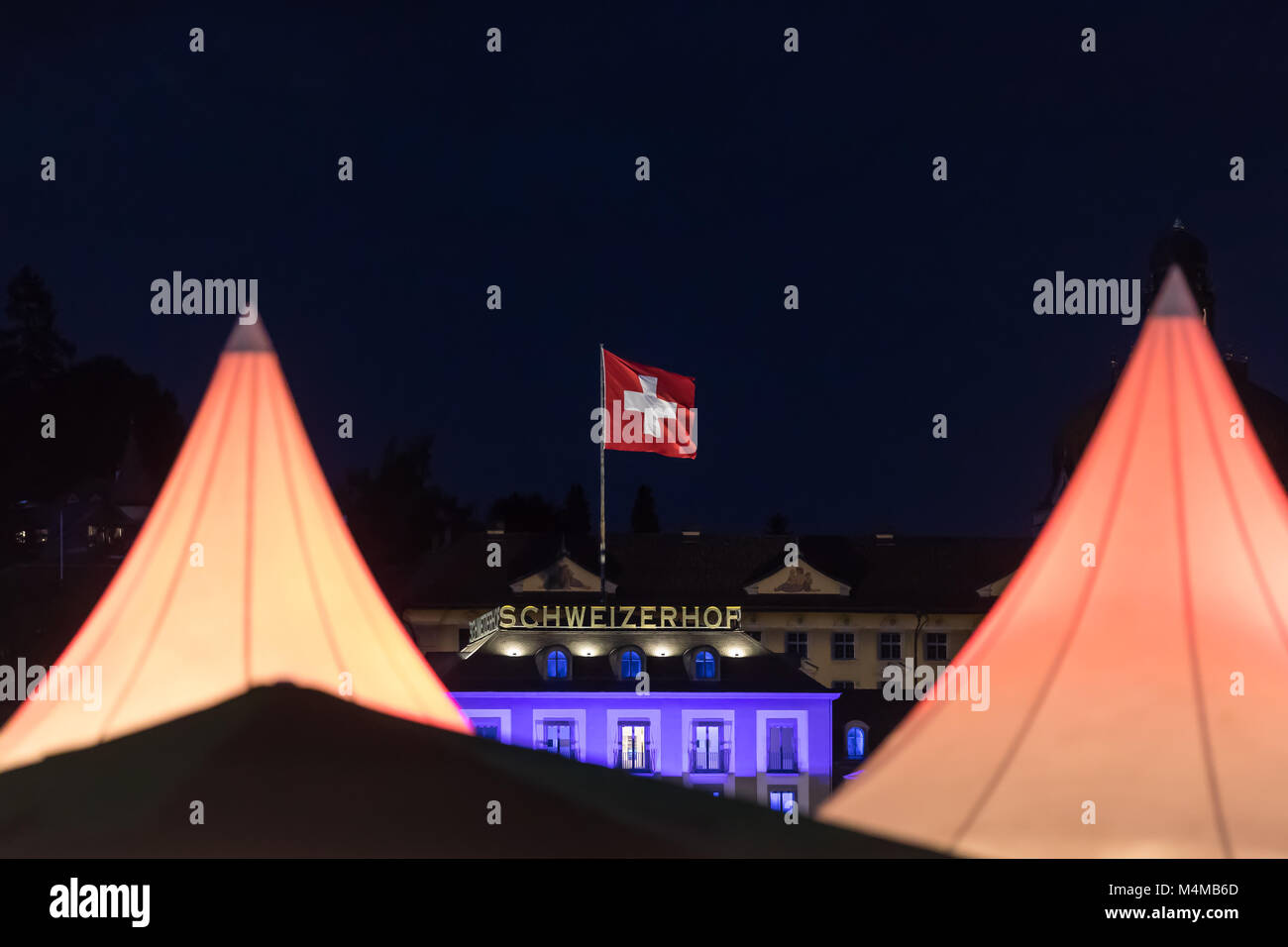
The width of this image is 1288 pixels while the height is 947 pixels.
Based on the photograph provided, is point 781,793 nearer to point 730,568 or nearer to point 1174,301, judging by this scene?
point 730,568

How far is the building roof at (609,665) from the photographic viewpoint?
56.7 meters

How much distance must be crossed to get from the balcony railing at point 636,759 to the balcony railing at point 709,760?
1275 mm

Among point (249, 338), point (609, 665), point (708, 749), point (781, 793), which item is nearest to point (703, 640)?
point (609, 665)

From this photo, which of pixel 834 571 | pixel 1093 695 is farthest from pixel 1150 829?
pixel 834 571

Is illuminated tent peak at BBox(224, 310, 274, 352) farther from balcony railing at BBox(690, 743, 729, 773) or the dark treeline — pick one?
the dark treeline

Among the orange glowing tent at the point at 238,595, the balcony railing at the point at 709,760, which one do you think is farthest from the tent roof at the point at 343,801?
the balcony railing at the point at 709,760

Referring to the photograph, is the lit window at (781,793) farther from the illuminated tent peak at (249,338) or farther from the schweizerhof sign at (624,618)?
the illuminated tent peak at (249,338)

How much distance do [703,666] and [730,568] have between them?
1427 cm

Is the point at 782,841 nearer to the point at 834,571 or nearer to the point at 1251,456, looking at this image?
the point at 1251,456

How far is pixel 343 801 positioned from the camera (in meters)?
14.8

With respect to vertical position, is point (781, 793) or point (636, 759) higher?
point (636, 759)

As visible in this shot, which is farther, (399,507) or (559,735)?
(399,507)

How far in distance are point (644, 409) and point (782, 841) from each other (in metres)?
28.7

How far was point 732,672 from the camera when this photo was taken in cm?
5794
